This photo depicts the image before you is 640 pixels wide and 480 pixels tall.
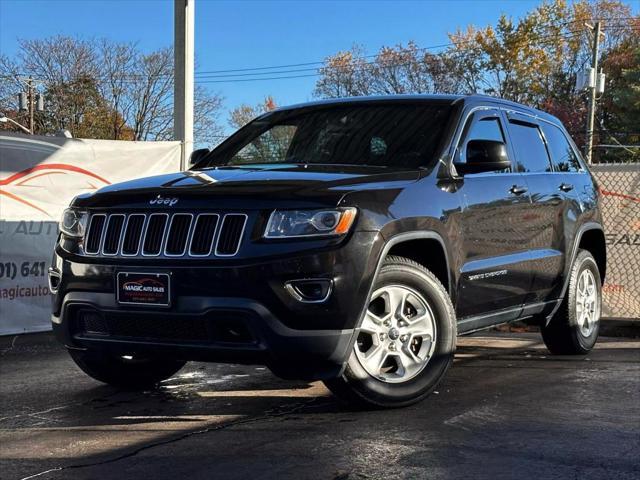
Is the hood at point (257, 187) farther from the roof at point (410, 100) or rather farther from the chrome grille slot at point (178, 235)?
the roof at point (410, 100)

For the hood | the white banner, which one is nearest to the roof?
the hood

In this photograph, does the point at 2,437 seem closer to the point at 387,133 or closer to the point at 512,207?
the point at 387,133

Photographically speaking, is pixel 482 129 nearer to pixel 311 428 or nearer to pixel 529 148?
pixel 529 148

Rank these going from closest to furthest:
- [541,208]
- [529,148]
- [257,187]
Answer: [257,187]
[541,208]
[529,148]

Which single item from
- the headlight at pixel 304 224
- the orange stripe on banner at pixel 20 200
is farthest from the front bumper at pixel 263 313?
the orange stripe on banner at pixel 20 200

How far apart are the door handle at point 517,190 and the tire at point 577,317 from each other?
3.78ft

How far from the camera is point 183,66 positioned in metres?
10.9

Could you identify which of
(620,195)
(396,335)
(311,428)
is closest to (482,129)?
(396,335)

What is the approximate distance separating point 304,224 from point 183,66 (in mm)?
7432

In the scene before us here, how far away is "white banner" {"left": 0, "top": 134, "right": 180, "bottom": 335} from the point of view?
8305mm

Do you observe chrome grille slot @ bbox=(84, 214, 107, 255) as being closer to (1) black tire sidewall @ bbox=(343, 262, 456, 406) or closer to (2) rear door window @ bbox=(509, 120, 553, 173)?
(1) black tire sidewall @ bbox=(343, 262, 456, 406)

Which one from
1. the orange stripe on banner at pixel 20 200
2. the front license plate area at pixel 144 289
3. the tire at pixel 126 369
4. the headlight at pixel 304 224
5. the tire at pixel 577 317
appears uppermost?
the headlight at pixel 304 224

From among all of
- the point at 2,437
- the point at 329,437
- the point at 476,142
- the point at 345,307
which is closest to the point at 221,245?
the point at 345,307

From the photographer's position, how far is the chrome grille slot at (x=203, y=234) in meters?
4.17
